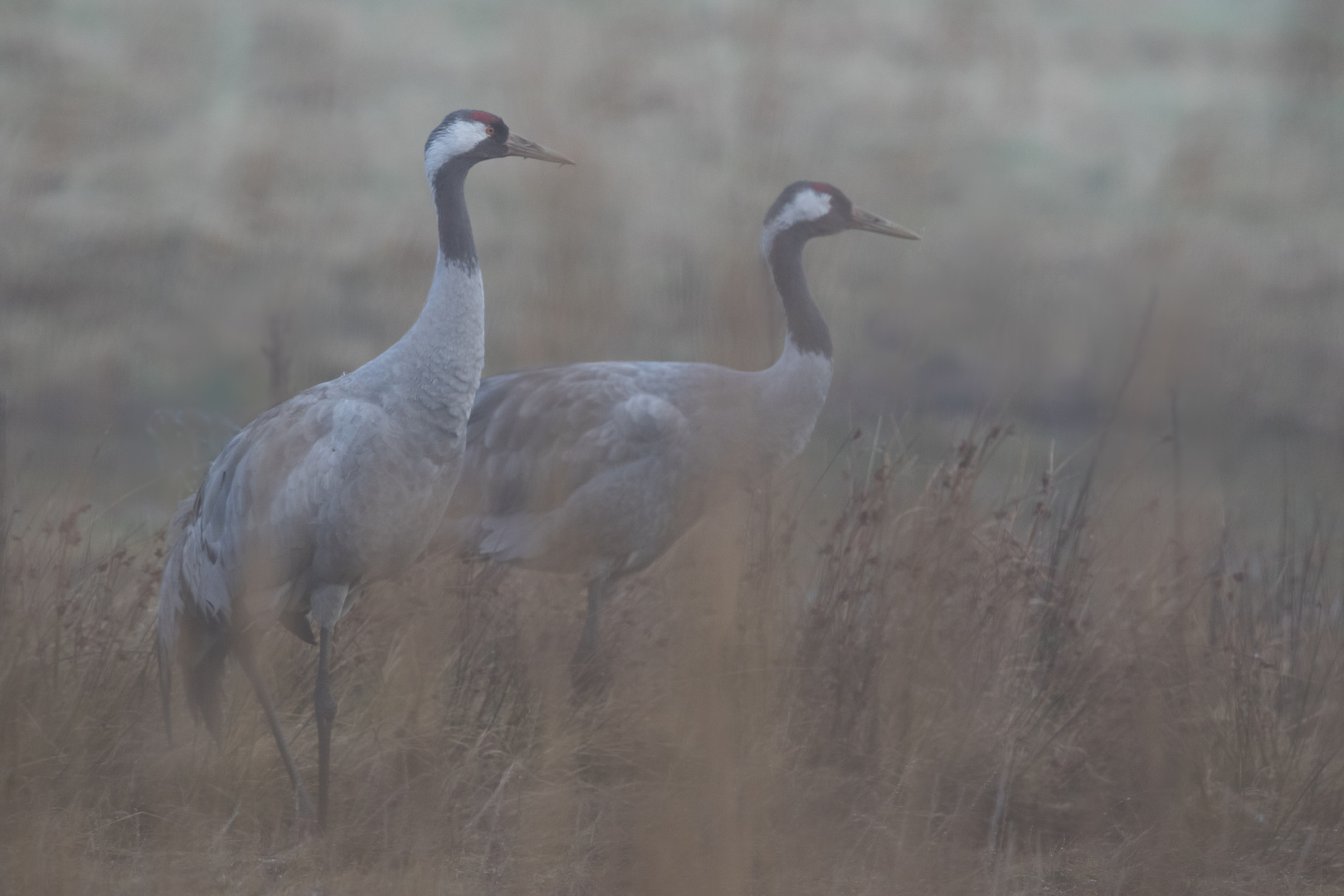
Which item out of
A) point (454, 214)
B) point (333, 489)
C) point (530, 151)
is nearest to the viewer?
point (530, 151)

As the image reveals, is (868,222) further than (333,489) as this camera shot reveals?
Yes

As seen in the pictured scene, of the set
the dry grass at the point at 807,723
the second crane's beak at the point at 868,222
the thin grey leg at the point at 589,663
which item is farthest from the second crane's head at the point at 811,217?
the thin grey leg at the point at 589,663

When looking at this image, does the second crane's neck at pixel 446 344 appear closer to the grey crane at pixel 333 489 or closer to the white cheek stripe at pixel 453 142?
the grey crane at pixel 333 489

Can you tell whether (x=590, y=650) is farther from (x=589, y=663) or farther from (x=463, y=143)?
(x=463, y=143)

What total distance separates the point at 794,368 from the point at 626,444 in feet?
1.55

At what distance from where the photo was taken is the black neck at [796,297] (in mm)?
3125

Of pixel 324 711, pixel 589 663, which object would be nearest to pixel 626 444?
pixel 589 663

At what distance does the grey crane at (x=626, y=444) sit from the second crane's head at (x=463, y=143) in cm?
77

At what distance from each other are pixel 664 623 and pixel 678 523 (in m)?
0.34

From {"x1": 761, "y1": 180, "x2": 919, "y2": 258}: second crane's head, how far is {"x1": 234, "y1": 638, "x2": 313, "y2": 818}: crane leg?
5.48ft

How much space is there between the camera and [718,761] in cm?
122

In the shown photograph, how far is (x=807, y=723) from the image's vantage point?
2.43 m

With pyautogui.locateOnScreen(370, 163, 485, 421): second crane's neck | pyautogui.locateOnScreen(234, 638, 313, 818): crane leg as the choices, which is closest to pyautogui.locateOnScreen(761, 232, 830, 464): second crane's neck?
pyautogui.locateOnScreen(370, 163, 485, 421): second crane's neck

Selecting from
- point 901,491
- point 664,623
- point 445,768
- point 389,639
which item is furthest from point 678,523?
point 445,768
